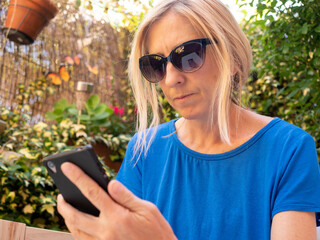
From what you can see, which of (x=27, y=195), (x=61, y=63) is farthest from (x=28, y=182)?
(x=61, y=63)

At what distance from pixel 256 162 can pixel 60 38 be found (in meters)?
4.54

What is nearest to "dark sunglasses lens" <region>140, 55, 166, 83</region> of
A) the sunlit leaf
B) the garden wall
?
the garden wall

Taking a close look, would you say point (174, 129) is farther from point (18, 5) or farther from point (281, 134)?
point (18, 5)

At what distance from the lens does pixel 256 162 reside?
1389 mm

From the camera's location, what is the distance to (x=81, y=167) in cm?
82

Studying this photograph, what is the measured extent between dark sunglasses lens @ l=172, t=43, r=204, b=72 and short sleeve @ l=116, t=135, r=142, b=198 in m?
0.50

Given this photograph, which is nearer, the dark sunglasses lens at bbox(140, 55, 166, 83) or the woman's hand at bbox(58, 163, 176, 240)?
the woman's hand at bbox(58, 163, 176, 240)

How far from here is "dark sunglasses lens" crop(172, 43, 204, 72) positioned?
4.52 feet

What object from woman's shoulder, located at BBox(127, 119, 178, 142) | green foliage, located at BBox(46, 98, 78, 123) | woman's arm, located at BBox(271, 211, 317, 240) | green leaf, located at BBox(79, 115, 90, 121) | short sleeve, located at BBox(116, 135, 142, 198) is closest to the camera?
woman's arm, located at BBox(271, 211, 317, 240)

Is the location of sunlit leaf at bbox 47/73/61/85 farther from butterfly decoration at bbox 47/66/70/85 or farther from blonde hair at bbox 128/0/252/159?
blonde hair at bbox 128/0/252/159

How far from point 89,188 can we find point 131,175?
82cm

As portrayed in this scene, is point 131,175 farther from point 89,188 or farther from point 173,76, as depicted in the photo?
point 89,188

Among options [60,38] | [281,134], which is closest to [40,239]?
[281,134]

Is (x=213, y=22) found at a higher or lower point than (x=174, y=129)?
higher
